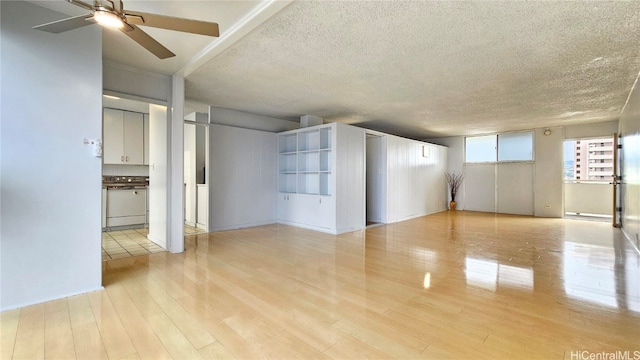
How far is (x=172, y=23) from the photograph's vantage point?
1908mm

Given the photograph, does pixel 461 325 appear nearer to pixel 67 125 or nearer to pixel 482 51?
pixel 482 51

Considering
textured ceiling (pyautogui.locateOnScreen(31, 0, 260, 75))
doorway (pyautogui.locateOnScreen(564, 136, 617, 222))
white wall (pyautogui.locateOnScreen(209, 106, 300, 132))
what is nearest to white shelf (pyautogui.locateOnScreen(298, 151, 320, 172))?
white wall (pyautogui.locateOnScreen(209, 106, 300, 132))

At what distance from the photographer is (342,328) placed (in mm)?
1918

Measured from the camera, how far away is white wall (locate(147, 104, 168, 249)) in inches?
160

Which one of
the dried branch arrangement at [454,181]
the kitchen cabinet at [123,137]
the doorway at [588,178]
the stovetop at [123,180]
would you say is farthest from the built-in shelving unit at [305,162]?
the doorway at [588,178]

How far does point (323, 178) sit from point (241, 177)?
1.78 meters

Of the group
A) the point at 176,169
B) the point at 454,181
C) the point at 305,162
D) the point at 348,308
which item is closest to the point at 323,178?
the point at 305,162

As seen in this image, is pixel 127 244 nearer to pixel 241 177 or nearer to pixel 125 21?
pixel 241 177

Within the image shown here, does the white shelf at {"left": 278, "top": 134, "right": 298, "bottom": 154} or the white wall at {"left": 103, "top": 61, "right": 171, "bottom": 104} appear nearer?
the white wall at {"left": 103, "top": 61, "right": 171, "bottom": 104}

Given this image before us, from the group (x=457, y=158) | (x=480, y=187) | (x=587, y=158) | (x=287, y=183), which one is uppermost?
(x=457, y=158)

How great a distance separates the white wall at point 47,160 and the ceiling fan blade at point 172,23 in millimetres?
1162

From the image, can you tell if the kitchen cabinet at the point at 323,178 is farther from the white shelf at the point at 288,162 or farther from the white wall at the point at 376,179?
the white wall at the point at 376,179

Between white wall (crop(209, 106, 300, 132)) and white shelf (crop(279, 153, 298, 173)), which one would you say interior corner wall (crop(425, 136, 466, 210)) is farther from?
white shelf (crop(279, 153, 298, 173))

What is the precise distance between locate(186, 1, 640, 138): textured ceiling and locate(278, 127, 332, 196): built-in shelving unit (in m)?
0.65
